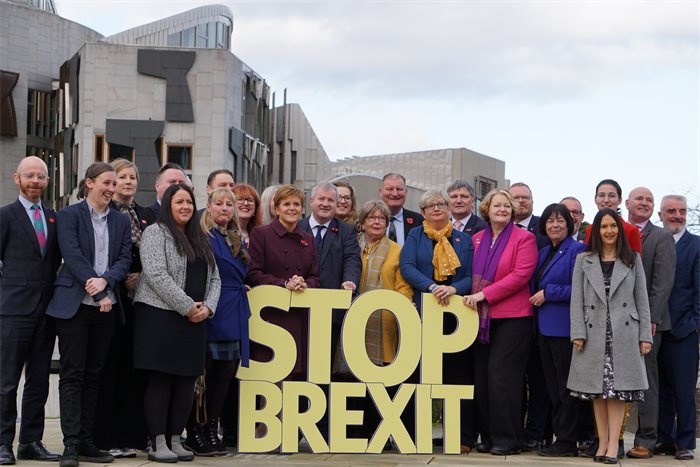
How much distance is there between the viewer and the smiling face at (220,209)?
27.0 feet

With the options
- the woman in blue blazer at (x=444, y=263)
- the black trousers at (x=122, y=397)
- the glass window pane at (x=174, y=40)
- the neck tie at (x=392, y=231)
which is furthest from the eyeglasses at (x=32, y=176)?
the glass window pane at (x=174, y=40)

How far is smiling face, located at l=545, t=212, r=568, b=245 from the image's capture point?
344 inches

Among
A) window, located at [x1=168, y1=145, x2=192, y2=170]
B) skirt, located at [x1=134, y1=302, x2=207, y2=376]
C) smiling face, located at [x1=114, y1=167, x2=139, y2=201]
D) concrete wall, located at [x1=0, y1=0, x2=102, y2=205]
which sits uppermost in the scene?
concrete wall, located at [x1=0, y1=0, x2=102, y2=205]

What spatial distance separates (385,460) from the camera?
8219 millimetres

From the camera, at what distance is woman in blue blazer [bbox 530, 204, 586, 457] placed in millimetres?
8586

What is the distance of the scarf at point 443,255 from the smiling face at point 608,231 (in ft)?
3.99

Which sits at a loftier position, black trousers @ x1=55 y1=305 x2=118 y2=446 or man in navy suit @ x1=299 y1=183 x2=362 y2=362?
man in navy suit @ x1=299 y1=183 x2=362 y2=362

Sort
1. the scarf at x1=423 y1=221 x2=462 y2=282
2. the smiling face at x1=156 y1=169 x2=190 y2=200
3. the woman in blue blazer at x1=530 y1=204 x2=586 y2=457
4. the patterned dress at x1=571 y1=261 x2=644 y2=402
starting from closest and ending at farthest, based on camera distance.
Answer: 1. the patterned dress at x1=571 y1=261 x2=644 y2=402
2. the smiling face at x1=156 y1=169 x2=190 y2=200
3. the woman in blue blazer at x1=530 y1=204 x2=586 y2=457
4. the scarf at x1=423 y1=221 x2=462 y2=282

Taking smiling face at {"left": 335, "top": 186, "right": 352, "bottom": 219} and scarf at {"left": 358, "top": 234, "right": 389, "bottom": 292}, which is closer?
scarf at {"left": 358, "top": 234, "right": 389, "bottom": 292}

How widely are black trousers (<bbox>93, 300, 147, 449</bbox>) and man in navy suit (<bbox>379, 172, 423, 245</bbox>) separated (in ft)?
9.48

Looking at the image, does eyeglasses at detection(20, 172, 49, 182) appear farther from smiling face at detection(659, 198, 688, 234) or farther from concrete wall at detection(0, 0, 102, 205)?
concrete wall at detection(0, 0, 102, 205)

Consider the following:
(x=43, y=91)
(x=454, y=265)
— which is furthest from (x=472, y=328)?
(x=43, y=91)

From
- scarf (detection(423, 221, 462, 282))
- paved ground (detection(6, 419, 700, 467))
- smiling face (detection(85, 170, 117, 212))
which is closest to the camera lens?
smiling face (detection(85, 170, 117, 212))

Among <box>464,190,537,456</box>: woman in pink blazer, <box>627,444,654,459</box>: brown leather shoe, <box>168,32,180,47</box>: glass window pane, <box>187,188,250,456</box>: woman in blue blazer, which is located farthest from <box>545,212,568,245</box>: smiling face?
<box>168,32,180,47</box>: glass window pane
